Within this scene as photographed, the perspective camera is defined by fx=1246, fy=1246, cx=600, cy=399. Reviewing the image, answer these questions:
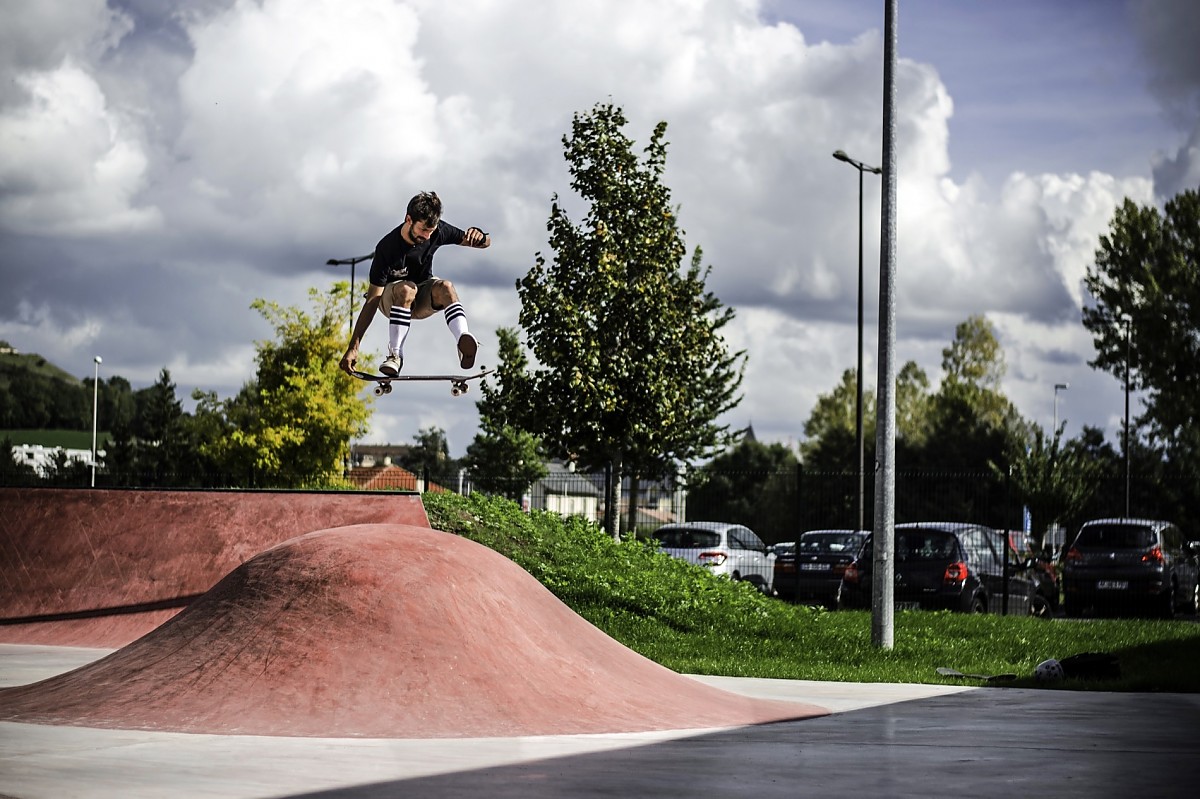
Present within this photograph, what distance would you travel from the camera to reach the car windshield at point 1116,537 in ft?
69.6

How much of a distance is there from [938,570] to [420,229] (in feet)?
32.7

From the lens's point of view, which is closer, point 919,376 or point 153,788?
point 153,788

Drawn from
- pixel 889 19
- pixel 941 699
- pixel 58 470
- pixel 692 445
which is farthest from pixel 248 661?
pixel 58 470

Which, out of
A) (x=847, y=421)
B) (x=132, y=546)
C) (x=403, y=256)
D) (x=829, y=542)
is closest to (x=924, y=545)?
(x=829, y=542)

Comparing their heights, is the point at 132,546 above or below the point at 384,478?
below

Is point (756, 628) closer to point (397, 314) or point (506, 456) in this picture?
point (397, 314)

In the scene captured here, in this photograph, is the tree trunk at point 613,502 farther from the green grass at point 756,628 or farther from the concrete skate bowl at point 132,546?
the concrete skate bowl at point 132,546

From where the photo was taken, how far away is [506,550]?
682 inches

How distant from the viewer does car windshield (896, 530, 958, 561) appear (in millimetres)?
19156

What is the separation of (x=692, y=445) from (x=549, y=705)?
2412cm

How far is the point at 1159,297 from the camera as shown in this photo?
120 feet

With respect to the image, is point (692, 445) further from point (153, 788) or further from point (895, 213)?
point (153, 788)

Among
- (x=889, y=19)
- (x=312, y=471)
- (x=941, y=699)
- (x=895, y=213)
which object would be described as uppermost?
(x=889, y=19)

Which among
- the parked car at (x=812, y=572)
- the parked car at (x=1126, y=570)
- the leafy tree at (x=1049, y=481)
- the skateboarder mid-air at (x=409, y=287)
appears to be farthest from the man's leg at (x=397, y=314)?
the leafy tree at (x=1049, y=481)
